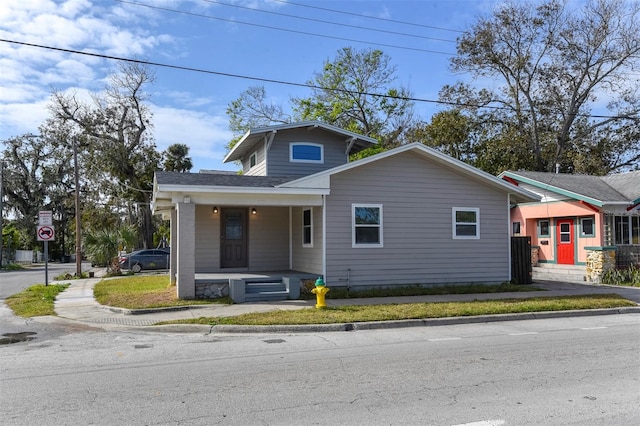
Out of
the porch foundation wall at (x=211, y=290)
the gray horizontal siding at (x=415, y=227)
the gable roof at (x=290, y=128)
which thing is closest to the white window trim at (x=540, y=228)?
the gray horizontal siding at (x=415, y=227)

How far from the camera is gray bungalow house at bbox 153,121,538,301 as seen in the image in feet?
47.2

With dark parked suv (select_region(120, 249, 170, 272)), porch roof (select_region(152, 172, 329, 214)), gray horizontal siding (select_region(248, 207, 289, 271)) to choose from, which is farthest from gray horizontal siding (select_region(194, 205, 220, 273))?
dark parked suv (select_region(120, 249, 170, 272))

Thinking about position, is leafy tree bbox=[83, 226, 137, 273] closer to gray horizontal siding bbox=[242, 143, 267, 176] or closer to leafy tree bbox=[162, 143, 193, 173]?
gray horizontal siding bbox=[242, 143, 267, 176]

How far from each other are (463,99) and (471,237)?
83.3 ft

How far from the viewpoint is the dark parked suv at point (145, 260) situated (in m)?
29.0

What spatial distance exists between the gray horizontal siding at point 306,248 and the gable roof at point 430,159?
1.14 meters

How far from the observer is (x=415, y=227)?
15828 mm

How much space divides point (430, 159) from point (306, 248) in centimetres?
488

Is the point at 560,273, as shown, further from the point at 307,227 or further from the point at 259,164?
the point at 259,164

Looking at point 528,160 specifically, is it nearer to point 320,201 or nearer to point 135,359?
point 320,201

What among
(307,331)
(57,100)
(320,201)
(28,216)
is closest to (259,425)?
(307,331)

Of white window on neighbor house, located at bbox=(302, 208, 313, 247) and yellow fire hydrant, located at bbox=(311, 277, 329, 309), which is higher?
white window on neighbor house, located at bbox=(302, 208, 313, 247)

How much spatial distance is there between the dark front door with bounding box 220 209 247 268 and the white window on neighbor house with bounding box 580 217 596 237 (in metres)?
14.0

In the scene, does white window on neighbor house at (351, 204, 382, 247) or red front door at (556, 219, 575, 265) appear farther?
red front door at (556, 219, 575, 265)
